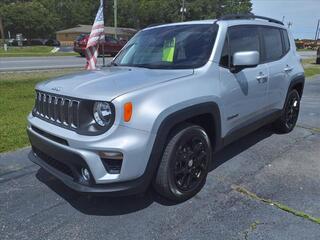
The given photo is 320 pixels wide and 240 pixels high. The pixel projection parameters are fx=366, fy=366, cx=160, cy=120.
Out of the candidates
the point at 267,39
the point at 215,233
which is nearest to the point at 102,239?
the point at 215,233

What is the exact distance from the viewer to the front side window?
4389 millimetres

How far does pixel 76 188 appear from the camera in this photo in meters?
3.21

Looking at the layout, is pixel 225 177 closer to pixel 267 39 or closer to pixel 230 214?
pixel 230 214

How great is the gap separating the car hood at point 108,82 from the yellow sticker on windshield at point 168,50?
323mm

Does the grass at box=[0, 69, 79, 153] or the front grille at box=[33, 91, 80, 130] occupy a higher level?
the front grille at box=[33, 91, 80, 130]

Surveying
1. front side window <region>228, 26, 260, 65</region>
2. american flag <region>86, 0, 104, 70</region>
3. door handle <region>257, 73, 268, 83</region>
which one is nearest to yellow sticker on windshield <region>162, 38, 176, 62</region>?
front side window <region>228, 26, 260, 65</region>

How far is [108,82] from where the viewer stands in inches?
136

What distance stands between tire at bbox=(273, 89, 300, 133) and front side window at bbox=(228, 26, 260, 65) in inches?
57.7

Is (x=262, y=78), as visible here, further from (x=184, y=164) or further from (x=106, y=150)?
(x=106, y=150)

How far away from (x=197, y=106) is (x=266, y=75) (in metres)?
1.78

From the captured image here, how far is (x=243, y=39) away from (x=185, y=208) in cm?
230

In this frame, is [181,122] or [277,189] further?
[277,189]

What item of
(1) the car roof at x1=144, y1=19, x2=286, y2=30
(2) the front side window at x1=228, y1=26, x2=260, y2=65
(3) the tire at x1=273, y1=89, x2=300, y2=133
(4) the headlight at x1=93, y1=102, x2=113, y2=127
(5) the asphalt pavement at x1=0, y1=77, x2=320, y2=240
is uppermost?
(1) the car roof at x1=144, y1=19, x2=286, y2=30

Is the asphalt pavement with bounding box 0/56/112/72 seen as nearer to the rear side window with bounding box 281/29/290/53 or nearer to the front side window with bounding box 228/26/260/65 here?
the rear side window with bounding box 281/29/290/53
